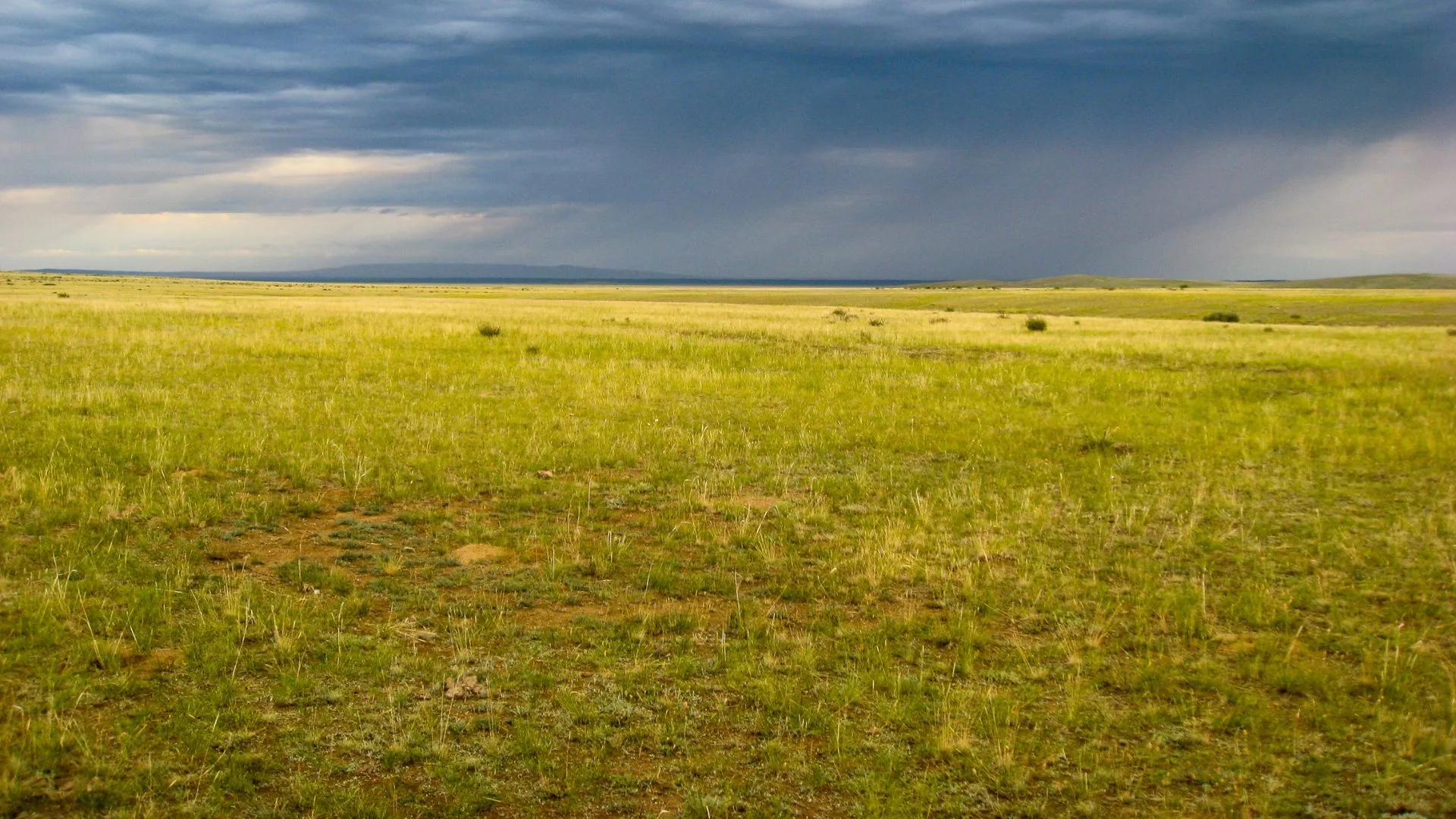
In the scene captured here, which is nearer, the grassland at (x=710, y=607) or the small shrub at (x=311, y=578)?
the grassland at (x=710, y=607)

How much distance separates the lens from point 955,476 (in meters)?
14.0

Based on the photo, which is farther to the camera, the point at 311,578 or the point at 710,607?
the point at 311,578

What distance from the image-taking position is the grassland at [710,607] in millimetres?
5719

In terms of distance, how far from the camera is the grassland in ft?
18.8

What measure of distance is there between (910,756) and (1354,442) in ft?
47.2

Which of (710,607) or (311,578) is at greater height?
(311,578)

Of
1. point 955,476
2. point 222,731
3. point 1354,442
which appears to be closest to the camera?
point 222,731

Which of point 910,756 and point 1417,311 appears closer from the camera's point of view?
point 910,756

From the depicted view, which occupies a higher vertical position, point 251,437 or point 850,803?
point 251,437

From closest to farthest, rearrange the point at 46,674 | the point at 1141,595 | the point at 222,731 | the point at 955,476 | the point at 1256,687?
the point at 222,731
the point at 46,674
the point at 1256,687
the point at 1141,595
the point at 955,476

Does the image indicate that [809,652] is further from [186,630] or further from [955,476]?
[955,476]

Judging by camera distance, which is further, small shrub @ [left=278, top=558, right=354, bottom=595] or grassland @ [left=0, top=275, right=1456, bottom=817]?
small shrub @ [left=278, top=558, right=354, bottom=595]

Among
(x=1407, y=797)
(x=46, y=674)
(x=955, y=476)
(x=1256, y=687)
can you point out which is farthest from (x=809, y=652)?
(x=955, y=476)

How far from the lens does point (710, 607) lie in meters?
8.61
